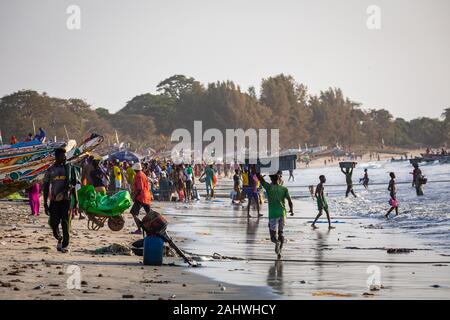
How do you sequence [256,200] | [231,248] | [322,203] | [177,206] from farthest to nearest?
[177,206]
[256,200]
[322,203]
[231,248]

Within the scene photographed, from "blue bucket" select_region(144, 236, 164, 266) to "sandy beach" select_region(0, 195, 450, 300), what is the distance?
0.21 metres

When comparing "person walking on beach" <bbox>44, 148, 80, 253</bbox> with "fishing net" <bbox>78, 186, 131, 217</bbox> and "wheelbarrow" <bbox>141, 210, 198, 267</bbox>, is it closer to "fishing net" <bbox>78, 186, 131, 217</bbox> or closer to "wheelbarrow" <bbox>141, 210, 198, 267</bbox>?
"wheelbarrow" <bbox>141, 210, 198, 267</bbox>

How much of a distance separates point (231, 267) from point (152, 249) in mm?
1296

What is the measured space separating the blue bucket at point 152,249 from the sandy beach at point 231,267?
21cm

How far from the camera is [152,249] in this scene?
43.1ft

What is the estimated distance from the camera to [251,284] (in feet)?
37.9

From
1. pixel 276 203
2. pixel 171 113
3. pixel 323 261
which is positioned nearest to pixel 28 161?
pixel 276 203

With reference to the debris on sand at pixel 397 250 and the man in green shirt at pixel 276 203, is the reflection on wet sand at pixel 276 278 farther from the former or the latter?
the debris on sand at pixel 397 250

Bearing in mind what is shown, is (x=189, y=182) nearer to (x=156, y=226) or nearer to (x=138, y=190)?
(x=138, y=190)

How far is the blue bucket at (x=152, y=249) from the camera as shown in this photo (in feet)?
43.0
